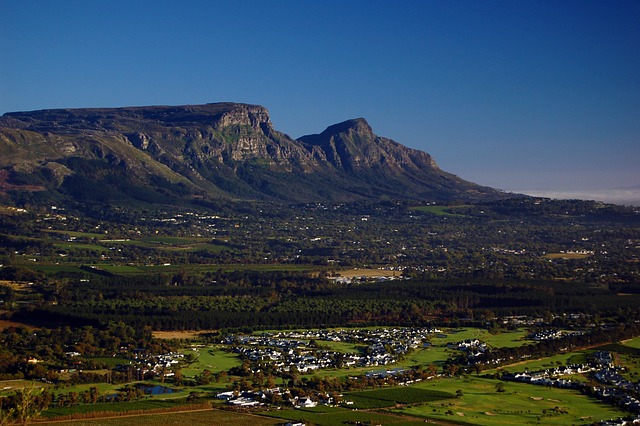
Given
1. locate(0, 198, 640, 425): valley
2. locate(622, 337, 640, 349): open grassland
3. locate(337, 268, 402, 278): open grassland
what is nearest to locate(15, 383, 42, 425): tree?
locate(0, 198, 640, 425): valley

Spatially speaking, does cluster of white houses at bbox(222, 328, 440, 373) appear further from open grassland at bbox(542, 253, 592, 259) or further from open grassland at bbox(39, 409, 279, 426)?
open grassland at bbox(542, 253, 592, 259)

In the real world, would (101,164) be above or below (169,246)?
above

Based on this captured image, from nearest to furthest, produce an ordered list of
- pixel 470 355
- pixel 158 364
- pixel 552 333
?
pixel 158 364 < pixel 470 355 < pixel 552 333

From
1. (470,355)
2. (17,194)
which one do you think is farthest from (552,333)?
(17,194)

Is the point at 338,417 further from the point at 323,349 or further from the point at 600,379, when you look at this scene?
the point at 323,349

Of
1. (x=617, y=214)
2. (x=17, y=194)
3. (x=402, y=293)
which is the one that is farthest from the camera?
(x=617, y=214)

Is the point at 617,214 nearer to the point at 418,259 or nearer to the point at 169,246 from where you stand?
the point at 418,259
